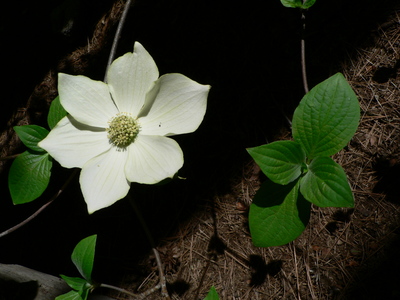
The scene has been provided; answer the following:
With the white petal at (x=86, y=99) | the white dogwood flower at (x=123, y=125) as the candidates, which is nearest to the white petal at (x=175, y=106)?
the white dogwood flower at (x=123, y=125)

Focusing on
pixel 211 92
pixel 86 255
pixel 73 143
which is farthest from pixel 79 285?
pixel 211 92

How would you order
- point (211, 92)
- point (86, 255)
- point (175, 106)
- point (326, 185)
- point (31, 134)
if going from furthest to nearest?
1. point (211, 92)
2. point (31, 134)
3. point (86, 255)
4. point (175, 106)
5. point (326, 185)

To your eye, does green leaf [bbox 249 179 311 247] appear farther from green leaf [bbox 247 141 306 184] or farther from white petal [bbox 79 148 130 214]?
white petal [bbox 79 148 130 214]

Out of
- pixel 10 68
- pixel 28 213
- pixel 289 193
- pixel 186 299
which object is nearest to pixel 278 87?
pixel 289 193

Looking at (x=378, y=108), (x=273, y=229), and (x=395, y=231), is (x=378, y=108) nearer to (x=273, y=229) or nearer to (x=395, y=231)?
(x=395, y=231)

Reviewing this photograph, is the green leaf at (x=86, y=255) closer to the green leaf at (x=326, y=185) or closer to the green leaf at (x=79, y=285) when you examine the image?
the green leaf at (x=79, y=285)

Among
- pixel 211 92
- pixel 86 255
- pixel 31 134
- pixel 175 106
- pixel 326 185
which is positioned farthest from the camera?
pixel 211 92

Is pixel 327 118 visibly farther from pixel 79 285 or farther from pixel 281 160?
pixel 79 285

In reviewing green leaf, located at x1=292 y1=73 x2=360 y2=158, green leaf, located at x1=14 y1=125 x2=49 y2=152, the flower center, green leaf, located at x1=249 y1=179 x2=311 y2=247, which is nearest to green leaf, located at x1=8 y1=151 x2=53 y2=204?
green leaf, located at x1=14 y1=125 x2=49 y2=152
